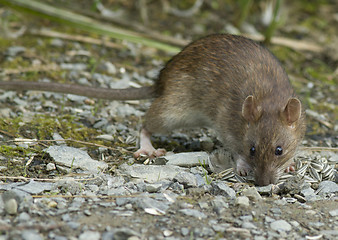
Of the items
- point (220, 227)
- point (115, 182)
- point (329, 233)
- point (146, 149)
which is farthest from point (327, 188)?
point (115, 182)

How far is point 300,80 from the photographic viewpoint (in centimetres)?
848

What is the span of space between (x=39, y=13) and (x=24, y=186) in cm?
432

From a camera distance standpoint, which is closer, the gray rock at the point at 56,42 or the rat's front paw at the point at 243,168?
the rat's front paw at the point at 243,168

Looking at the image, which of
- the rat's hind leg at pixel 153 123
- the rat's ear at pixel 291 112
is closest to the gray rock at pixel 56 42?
the rat's hind leg at pixel 153 123

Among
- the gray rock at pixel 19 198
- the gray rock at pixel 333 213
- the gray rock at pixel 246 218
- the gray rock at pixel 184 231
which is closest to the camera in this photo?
the gray rock at pixel 184 231

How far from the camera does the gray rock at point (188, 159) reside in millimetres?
5336

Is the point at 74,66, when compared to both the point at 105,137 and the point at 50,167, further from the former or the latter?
the point at 50,167

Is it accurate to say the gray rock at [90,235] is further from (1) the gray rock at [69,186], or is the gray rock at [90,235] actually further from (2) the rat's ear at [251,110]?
(2) the rat's ear at [251,110]

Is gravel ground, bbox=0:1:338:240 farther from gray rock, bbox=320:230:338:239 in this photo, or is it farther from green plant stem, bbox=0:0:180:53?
green plant stem, bbox=0:0:180:53

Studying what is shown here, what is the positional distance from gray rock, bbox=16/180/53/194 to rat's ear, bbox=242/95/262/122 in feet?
7.28

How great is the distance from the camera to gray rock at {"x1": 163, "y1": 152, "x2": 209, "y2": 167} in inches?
210

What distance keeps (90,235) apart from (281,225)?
1.62 m

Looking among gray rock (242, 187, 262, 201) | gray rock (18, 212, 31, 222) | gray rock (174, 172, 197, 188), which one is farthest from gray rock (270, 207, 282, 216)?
gray rock (18, 212, 31, 222)

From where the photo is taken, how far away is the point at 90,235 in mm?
3637
